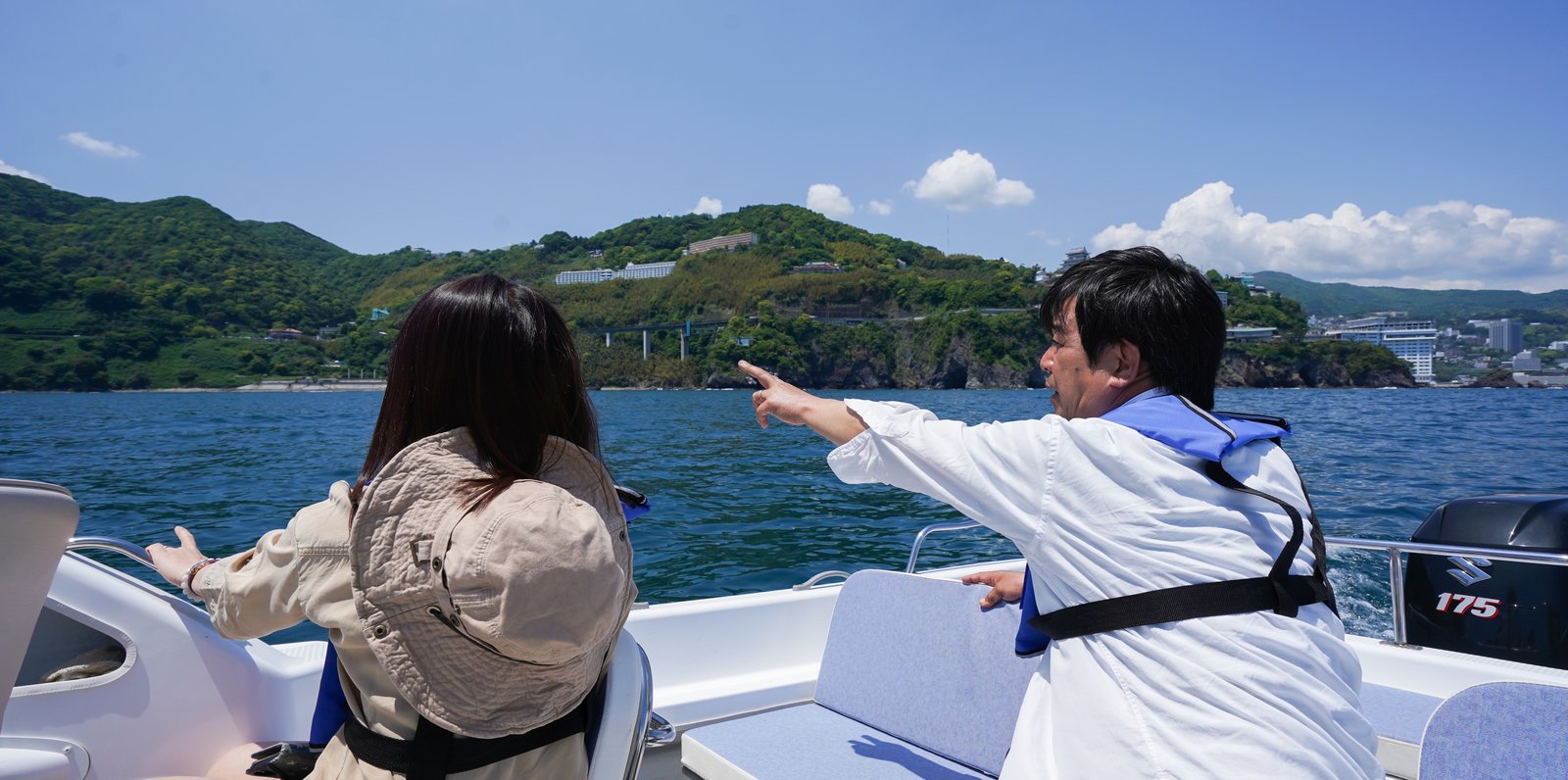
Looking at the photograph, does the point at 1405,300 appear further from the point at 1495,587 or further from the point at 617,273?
the point at 1495,587

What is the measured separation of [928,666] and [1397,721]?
1139 mm

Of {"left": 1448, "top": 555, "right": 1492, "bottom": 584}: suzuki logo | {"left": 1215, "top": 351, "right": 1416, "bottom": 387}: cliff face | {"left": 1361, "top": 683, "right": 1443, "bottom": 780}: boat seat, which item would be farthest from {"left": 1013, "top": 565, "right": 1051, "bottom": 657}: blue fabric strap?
{"left": 1215, "top": 351, "right": 1416, "bottom": 387}: cliff face

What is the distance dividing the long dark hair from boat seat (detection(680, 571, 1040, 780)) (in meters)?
1.15

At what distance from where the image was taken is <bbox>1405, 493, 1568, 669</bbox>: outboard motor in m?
2.57

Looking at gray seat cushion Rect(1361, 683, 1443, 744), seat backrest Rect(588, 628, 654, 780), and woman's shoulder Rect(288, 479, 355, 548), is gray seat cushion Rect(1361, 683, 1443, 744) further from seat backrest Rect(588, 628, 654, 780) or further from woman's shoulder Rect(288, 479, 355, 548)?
woman's shoulder Rect(288, 479, 355, 548)

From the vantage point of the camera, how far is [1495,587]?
265 centimetres

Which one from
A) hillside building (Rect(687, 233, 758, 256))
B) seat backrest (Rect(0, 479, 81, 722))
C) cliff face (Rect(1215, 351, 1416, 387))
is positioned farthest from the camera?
hillside building (Rect(687, 233, 758, 256))

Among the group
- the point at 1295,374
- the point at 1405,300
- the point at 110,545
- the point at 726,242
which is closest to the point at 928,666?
the point at 110,545

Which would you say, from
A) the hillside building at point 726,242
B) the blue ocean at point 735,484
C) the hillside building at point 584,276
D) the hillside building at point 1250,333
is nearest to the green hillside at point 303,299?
the hillside building at point 584,276

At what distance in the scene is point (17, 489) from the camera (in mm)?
977

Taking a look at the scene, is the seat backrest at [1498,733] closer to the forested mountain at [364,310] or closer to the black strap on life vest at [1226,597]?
the black strap on life vest at [1226,597]

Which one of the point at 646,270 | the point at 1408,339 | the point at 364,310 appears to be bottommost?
the point at 1408,339

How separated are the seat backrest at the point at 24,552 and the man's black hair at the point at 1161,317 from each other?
1268 mm

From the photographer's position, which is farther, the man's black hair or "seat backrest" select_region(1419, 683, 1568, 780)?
"seat backrest" select_region(1419, 683, 1568, 780)
